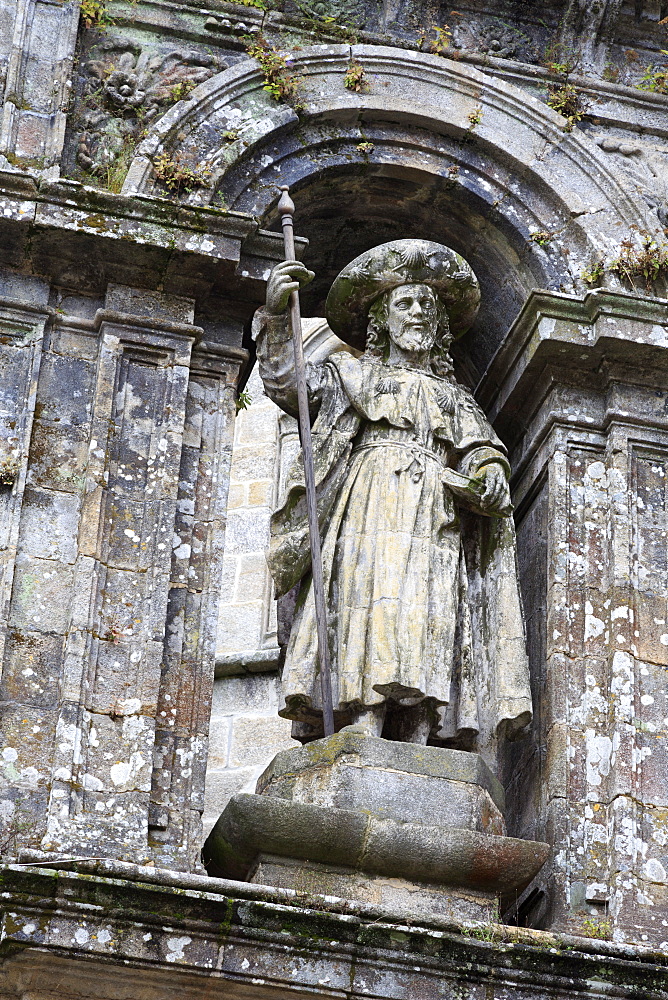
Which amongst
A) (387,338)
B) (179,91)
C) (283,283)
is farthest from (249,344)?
(179,91)

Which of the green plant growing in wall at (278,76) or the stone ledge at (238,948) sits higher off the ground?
the green plant growing in wall at (278,76)

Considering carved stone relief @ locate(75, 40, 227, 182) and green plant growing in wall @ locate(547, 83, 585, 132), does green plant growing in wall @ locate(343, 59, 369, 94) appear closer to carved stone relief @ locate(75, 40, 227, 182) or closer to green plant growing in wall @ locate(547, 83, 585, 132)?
carved stone relief @ locate(75, 40, 227, 182)

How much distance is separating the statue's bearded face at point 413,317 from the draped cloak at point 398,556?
0.48ft

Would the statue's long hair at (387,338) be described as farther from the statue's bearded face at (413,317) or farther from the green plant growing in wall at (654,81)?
the green plant growing in wall at (654,81)

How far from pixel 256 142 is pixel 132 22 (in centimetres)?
87

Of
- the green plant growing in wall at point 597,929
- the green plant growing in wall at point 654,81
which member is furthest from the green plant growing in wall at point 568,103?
the green plant growing in wall at point 597,929

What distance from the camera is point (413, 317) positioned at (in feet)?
30.1

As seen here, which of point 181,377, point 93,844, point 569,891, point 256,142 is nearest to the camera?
point 93,844

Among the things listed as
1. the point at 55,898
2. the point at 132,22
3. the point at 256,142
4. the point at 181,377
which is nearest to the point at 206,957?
the point at 55,898

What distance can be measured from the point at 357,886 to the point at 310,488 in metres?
1.63

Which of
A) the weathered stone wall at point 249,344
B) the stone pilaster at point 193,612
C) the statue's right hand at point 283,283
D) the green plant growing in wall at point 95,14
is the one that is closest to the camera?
the stone pilaster at point 193,612

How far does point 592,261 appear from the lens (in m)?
9.51

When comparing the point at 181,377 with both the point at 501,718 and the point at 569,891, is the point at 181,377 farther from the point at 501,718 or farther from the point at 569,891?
the point at 569,891

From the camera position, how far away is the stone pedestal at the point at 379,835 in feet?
24.8
